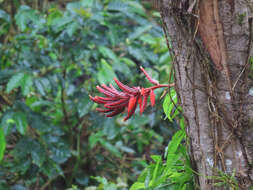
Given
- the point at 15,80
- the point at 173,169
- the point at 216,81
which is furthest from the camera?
the point at 15,80

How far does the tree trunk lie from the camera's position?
0.76 m

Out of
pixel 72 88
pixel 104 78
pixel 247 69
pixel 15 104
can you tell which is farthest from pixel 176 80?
pixel 72 88

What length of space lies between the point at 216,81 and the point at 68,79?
1459 mm

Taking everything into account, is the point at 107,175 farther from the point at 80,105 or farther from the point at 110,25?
the point at 110,25

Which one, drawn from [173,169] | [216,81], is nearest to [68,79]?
[173,169]

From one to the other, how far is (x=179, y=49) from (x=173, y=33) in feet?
0.14

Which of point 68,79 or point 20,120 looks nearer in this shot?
point 20,120

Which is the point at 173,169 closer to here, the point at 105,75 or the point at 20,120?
the point at 105,75

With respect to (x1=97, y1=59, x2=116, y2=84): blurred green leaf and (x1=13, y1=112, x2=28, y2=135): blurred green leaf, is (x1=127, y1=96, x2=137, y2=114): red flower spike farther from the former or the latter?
(x1=13, y1=112, x2=28, y2=135): blurred green leaf

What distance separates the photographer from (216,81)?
31.6 inches

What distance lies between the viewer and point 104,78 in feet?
5.98

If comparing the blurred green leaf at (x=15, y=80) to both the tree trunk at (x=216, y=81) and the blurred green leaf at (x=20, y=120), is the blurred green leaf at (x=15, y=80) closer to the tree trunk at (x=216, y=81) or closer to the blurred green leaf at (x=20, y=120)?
the blurred green leaf at (x=20, y=120)

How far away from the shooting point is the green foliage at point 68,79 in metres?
1.87

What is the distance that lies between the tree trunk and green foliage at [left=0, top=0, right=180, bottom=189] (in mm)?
892
